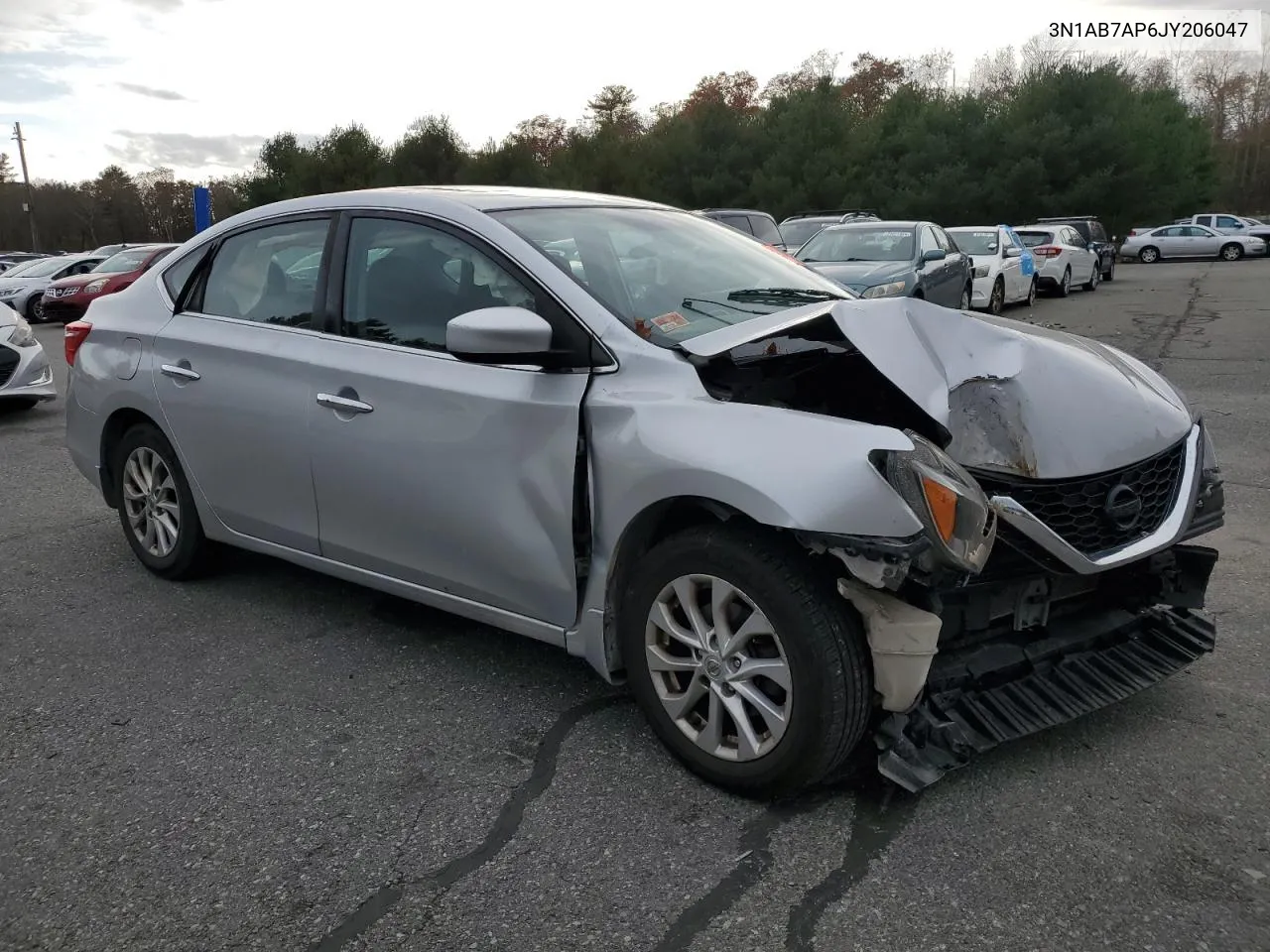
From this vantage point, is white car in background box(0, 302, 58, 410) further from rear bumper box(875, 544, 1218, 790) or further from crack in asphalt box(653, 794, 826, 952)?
rear bumper box(875, 544, 1218, 790)

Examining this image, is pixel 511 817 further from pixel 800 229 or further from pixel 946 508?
pixel 800 229

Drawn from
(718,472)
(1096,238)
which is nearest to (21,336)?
(718,472)

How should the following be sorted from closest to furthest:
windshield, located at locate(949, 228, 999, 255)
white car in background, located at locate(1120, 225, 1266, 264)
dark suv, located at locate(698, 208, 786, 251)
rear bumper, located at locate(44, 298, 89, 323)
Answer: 1. dark suv, located at locate(698, 208, 786, 251)
2. windshield, located at locate(949, 228, 999, 255)
3. rear bumper, located at locate(44, 298, 89, 323)
4. white car in background, located at locate(1120, 225, 1266, 264)

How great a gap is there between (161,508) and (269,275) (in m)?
1.26

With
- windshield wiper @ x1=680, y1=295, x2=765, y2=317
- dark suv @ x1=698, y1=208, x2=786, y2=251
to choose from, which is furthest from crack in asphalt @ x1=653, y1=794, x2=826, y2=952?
dark suv @ x1=698, y1=208, x2=786, y2=251

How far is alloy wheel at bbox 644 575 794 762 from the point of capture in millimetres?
2854

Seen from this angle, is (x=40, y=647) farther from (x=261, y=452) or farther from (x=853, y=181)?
(x=853, y=181)

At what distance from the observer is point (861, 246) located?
13234mm

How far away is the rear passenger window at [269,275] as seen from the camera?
13.3 ft

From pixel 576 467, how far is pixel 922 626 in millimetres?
1077

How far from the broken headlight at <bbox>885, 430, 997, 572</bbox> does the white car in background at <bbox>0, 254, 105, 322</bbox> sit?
22.8 m

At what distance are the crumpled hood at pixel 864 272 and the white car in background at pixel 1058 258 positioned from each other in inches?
437

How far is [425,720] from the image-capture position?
3.49 metres

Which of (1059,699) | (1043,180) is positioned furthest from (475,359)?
(1043,180)
